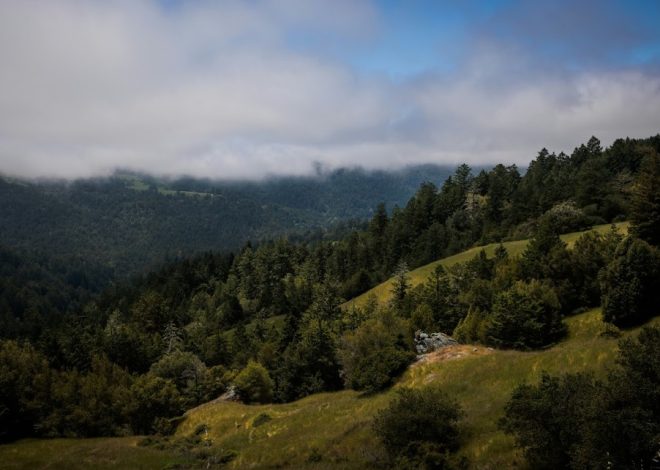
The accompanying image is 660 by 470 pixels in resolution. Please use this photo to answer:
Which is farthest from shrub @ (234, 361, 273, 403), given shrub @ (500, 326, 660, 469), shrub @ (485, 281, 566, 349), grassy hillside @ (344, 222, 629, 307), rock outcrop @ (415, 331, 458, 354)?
shrub @ (500, 326, 660, 469)

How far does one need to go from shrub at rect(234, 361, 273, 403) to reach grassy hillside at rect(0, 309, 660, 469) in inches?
209

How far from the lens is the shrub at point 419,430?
27594mm

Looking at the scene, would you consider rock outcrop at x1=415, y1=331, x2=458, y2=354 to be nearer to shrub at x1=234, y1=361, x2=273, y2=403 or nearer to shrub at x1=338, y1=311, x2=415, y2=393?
shrub at x1=338, y1=311, x2=415, y2=393

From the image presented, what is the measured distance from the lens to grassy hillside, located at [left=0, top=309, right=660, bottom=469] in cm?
3186

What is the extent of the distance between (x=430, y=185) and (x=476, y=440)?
14499cm

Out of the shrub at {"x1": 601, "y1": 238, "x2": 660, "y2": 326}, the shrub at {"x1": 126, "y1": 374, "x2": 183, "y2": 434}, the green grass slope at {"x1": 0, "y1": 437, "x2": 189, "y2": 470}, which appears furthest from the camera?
the shrub at {"x1": 126, "y1": 374, "x2": 183, "y2": 434}

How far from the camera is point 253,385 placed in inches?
2810

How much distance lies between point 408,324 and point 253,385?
24607 millimetres

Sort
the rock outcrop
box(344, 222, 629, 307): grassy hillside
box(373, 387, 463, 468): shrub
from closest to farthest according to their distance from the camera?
box(373, 387, 463, 468): shrub
the rock outcrop
box(344, 222, 629, 307): grassy hillside

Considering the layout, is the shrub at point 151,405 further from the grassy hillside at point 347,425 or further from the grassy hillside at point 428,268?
the grassy hillside at point 428,268

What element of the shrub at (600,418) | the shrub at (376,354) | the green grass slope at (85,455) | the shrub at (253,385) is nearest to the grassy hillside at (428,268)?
the shrub at (376,354)

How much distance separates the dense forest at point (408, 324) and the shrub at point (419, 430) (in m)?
0.19

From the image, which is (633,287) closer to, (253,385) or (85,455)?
(253,385)

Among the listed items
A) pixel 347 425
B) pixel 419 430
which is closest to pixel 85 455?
pixel 347 425
